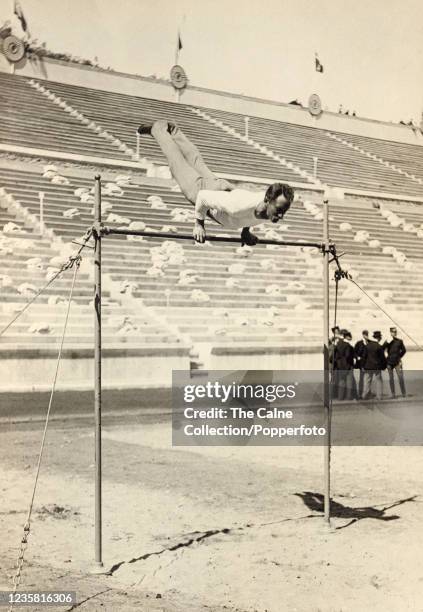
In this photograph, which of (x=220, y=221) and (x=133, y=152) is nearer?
(x=220, y=221)

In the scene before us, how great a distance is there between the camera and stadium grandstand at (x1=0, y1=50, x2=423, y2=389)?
9078mm

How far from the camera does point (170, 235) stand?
4.33m

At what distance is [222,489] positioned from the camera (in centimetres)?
554

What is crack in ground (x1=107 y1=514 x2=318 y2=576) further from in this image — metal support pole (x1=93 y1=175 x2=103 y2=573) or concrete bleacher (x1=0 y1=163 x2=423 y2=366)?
concrete bleacher (x1=0 y1=163 x2=423 y2=366)

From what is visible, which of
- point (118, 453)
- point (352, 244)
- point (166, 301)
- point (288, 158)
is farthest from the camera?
point (288, 158)

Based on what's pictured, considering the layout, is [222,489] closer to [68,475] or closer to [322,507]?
[322,507]

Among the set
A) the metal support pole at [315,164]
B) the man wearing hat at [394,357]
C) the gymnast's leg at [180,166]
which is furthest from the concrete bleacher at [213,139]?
the gymnast's leg at [180,166]

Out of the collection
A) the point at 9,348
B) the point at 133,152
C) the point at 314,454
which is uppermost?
the point at 133,152

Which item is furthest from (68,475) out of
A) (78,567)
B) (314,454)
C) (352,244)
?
(352,244)

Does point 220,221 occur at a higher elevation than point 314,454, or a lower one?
higher

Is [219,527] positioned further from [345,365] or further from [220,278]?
[220,278]

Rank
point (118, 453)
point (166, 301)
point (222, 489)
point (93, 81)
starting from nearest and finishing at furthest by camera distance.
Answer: point (222, 489) < point (118, 453) < point (166, 301) < point (93, 81)

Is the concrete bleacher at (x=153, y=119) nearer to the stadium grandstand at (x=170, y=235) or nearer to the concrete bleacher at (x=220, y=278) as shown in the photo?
the stadium grandstand at (x=170, y=235)

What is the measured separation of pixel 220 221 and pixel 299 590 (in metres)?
2.19
